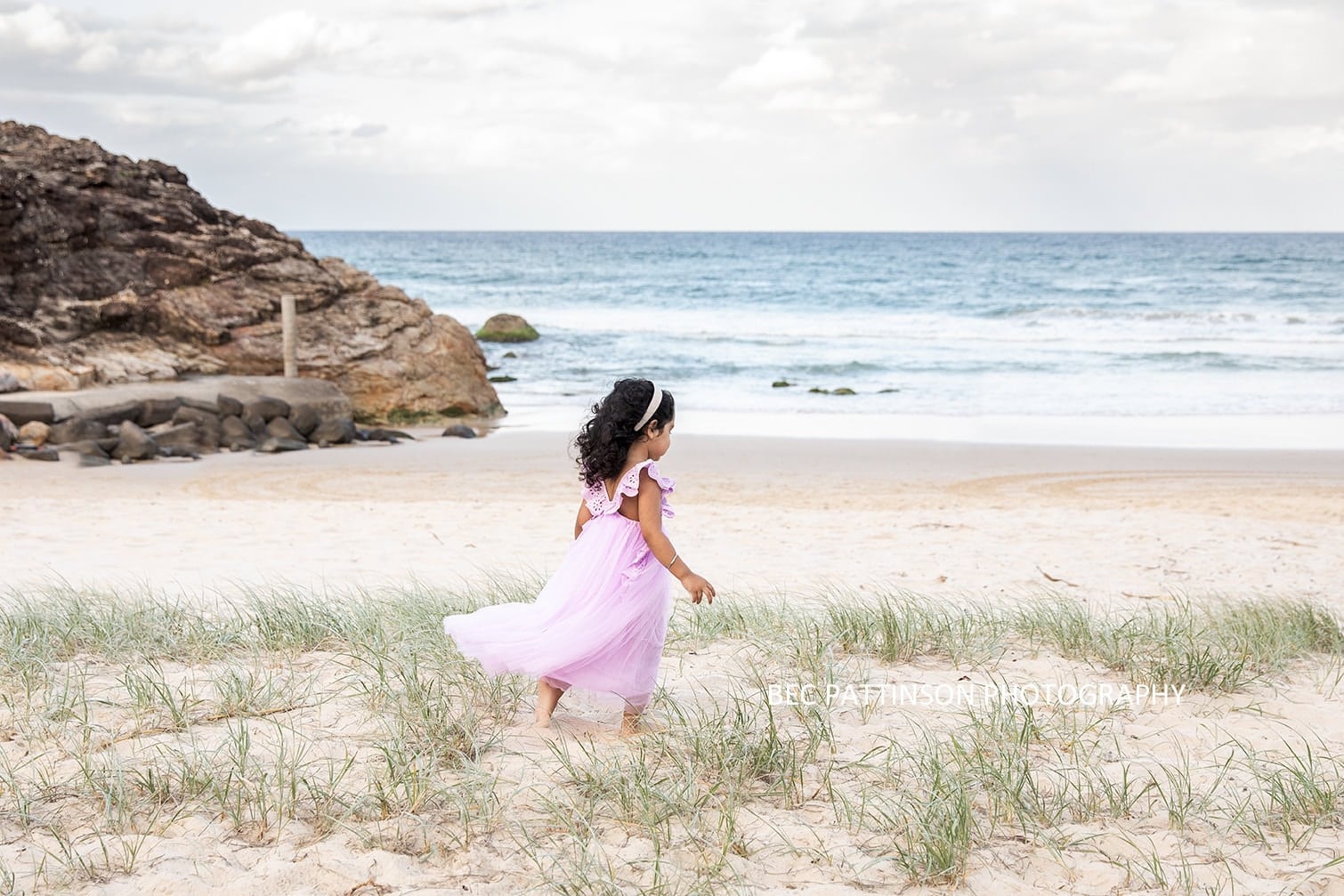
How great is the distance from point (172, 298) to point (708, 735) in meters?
15.5

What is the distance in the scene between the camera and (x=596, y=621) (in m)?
3.54

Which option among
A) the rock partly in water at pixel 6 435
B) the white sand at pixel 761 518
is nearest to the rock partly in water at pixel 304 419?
the white sand at pixel 761 518

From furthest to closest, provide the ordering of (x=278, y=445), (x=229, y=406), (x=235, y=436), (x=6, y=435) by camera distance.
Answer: (x=229, y=406)
(x=235, y=436)
(x=278, y=445)
(x=6, y=435)

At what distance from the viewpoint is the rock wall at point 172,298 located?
51.9 ft

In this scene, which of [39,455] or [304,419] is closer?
[39,455]

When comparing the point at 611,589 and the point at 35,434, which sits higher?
the point at 611,589

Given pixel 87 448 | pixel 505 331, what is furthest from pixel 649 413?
pixel 505 331

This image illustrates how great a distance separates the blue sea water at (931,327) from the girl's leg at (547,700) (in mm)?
14635

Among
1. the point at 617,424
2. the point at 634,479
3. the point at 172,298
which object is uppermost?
the point at 172,298

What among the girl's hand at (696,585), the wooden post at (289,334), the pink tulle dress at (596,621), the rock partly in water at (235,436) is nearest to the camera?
the girl's hand at (696,585)

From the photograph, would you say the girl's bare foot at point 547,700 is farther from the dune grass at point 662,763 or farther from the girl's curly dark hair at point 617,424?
the girl's curly dark hair at point 617,424

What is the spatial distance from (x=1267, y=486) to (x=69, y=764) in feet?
36.8

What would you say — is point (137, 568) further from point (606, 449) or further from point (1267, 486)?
point (1267, 486)

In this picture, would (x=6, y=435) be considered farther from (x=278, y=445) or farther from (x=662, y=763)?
(x=662, y=763)
